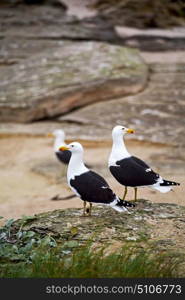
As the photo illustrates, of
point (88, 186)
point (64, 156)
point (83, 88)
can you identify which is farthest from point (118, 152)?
point (83, 88)

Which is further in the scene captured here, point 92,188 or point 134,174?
point 134,174

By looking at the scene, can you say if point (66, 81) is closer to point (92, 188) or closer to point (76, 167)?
point (76, 167)

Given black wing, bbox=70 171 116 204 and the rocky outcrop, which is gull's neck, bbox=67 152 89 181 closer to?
black wing, bbox=70 171 116 204

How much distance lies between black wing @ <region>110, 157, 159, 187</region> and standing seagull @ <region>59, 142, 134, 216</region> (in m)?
0.21

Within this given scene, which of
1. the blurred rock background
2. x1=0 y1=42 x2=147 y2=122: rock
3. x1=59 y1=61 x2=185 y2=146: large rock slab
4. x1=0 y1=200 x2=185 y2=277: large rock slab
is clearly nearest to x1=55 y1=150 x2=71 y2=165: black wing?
the blurred rock background

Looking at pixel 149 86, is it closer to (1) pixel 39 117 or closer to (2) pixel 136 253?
(1) pixel 39 117

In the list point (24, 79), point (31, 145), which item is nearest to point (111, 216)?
point (31, 145)

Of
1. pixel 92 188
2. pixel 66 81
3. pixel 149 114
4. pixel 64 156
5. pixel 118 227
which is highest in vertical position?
pixel 92 188

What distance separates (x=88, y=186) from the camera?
4316mm

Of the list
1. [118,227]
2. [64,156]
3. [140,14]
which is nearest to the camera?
[118,227]

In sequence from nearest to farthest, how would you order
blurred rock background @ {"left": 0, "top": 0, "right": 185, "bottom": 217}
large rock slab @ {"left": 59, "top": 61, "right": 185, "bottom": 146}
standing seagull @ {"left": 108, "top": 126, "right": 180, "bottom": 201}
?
standing seagull @ {"left": 108, "top": 126, "right": 180, "bottom": 201}, blurred rock background @ {"left": 0, "top": 0, "right": 185, "bottom": 217}, large rock slab @ {"left": 59, "top": 61, "right": 185, "bottom": 146}

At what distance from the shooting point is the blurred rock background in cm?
869

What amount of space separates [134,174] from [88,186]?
41 centimetres

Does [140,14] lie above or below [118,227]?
below
